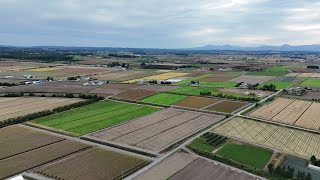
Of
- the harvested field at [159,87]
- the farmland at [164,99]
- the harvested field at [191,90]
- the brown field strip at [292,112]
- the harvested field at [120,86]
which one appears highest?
the harvested field at [120,86]

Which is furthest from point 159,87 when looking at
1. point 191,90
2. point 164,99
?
point 164,99

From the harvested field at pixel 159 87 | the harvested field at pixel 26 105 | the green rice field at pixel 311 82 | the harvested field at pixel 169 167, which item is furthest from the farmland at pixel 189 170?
the green rice field at pixel 311 82

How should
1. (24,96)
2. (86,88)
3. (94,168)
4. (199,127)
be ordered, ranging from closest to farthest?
(94,168) → (199,127) → (24,96) → (86,88)

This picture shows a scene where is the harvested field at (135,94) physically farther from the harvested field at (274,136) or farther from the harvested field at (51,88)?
the harvested field at (274,136)

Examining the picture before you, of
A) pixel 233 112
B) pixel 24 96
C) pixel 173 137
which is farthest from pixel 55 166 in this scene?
pixel 24 96

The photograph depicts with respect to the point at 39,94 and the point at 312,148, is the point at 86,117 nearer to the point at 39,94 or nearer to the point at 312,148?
the point at 39,94
